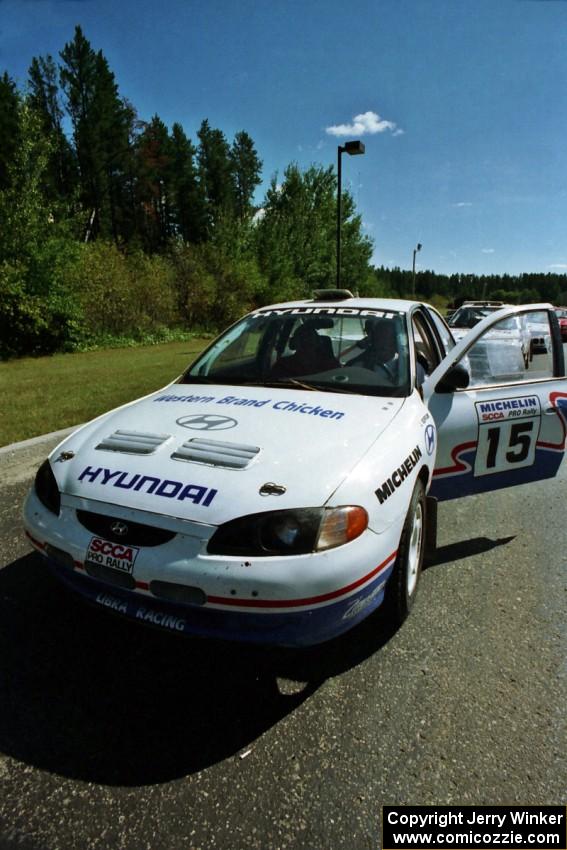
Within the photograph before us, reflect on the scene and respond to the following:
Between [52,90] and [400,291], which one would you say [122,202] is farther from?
[400,291]

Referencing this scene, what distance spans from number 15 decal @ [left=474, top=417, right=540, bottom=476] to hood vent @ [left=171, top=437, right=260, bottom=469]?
5.86ft

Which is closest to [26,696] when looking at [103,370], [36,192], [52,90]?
[103,370]

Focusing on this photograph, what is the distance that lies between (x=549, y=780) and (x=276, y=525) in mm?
1278

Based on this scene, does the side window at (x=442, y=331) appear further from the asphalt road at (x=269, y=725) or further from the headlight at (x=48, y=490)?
the headlight at (x=48, y=490)

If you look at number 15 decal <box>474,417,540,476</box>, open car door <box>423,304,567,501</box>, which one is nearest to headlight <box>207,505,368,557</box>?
open car door <box>423,304,567,501</box>

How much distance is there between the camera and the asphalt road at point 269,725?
1.62m

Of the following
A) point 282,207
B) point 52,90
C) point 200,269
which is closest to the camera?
point 200,269

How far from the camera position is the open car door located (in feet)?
10.7

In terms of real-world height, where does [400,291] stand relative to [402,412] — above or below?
above

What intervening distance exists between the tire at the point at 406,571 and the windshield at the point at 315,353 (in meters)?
0.75

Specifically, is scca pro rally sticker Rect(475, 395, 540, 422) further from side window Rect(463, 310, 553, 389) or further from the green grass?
the green grass

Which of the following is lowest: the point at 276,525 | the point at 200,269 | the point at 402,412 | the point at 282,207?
the point at 276,525

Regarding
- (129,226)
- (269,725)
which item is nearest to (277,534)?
(269,725)

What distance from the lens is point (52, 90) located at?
3953cm
